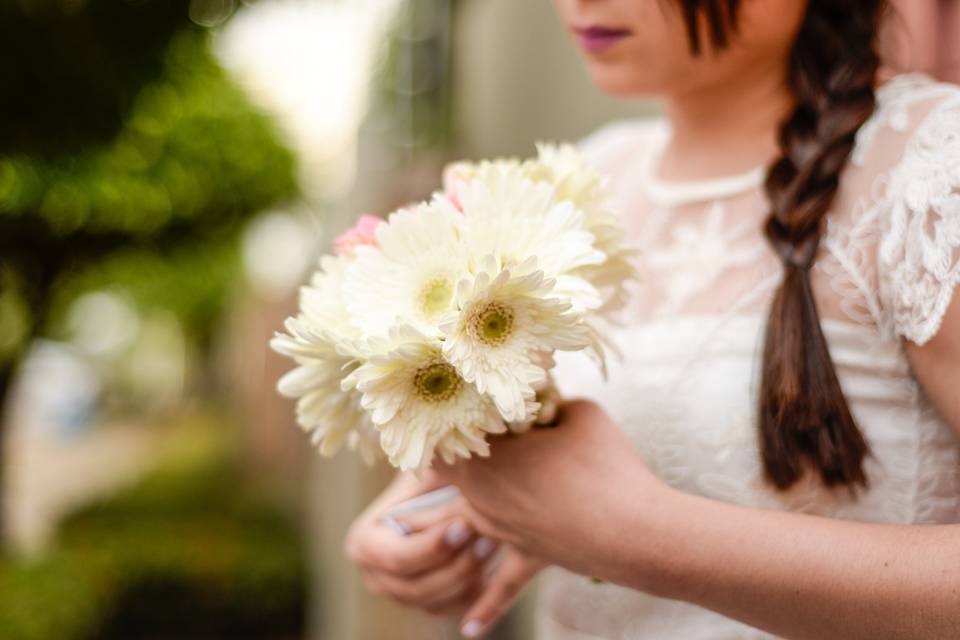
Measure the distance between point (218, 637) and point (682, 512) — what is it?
898cm

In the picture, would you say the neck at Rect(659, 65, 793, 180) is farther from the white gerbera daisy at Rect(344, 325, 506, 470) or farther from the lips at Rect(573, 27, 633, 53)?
the white gerbera daisy at Rect(344, 325, 506, 470)

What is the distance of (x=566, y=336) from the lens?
101 centimetres

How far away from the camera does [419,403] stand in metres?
1.03

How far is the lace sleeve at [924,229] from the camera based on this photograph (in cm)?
110

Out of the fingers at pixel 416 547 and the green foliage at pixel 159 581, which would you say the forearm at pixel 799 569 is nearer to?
the fingers at pixel 416 547

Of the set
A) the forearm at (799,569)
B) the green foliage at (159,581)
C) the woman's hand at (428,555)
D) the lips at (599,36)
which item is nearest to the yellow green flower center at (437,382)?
the forearm at (799,569)

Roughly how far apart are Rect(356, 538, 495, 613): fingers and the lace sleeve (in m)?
0.76

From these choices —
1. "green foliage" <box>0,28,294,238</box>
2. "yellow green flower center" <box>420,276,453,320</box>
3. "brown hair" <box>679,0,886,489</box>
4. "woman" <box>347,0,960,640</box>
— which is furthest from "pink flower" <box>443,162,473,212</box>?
"green foliage" <box>0,28,294,238</box>

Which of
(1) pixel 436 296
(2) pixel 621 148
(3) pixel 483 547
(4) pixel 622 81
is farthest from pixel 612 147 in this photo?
(1) pixel 436 296

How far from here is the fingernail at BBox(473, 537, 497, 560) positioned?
1.52 meters

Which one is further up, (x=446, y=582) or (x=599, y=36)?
(x=599, y=36)

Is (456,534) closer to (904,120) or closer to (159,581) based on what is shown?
(904,120)

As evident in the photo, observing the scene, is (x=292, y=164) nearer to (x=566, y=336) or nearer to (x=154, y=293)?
(x=566, y=336)

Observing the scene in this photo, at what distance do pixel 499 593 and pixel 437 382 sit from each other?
0.59 metres
